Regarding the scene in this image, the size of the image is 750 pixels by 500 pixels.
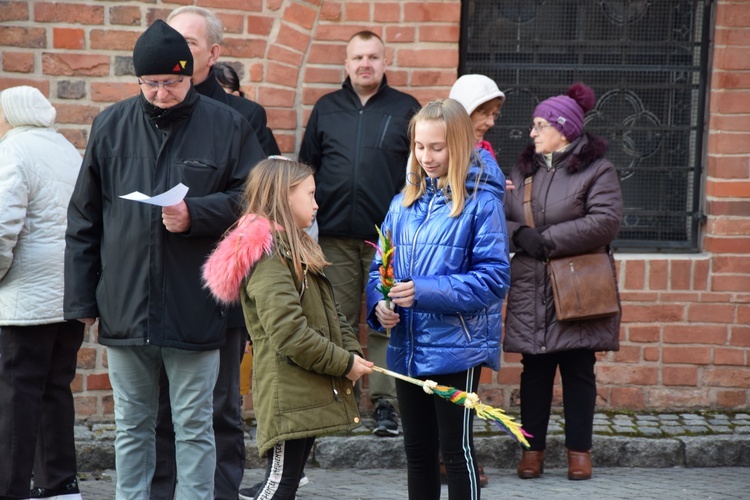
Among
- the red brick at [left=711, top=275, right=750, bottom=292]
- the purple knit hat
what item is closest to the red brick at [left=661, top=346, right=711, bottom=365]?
the red brick at [left=711, top=275, right=750, bottom=292]

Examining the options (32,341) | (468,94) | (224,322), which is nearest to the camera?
(224,322)

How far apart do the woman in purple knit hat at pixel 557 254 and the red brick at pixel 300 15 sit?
1456 mm

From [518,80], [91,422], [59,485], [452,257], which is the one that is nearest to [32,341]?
[59,485]

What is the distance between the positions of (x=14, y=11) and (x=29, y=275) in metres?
1.93

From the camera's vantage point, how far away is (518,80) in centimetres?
667

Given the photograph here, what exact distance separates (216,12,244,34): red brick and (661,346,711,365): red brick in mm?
3064

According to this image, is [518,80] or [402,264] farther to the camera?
[518,80]

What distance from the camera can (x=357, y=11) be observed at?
6363 mm

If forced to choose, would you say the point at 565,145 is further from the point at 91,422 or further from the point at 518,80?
the point at 91,422

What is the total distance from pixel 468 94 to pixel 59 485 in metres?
2.65

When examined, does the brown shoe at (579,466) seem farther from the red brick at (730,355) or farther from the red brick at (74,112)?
the red brick at (74,112)

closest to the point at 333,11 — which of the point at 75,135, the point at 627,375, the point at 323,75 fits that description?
the point at 323,75

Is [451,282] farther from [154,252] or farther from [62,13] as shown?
[62,13]

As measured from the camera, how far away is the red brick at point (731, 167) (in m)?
6.48
